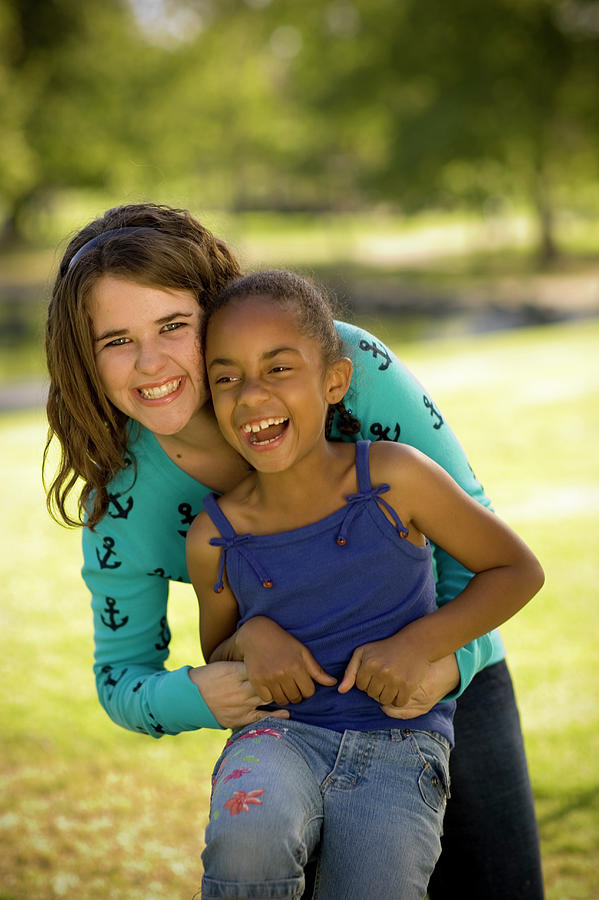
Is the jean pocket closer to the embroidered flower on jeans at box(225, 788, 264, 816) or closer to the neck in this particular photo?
the embroidered flower on jeans at box(225, 788, 264, 816)

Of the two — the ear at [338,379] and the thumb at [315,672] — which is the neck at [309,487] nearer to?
the ear at [338,379]

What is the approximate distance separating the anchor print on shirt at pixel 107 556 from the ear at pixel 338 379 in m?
0.65

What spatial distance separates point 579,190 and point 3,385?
23.1 meters

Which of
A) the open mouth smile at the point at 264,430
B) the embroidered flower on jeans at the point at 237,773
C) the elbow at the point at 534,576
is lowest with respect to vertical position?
the embroidered flower on jeans at the point at 237,773

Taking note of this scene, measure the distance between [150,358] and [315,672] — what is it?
776 millimetres

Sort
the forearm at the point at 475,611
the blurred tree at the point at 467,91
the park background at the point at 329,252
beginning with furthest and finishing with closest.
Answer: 1. the blurred tree at the point at 467,91
2. the park background at the point at 329,252
3. the forearm at the point at 475,611

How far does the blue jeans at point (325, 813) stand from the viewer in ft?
5.40

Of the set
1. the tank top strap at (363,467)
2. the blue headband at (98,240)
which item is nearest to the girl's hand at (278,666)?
the tank top strap at (363,467)

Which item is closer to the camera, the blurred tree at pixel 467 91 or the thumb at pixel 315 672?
the thumb at pixel 315 672

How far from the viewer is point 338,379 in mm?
2139

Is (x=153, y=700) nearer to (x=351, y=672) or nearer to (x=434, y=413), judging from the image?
(x=351, y=672)

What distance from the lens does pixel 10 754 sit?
3.84 m

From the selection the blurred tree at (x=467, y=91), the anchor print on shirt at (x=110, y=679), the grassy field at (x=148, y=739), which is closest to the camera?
the anchor print on shirt at (x=110, y=679)

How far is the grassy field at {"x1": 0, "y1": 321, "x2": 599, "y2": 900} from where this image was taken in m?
3.09
